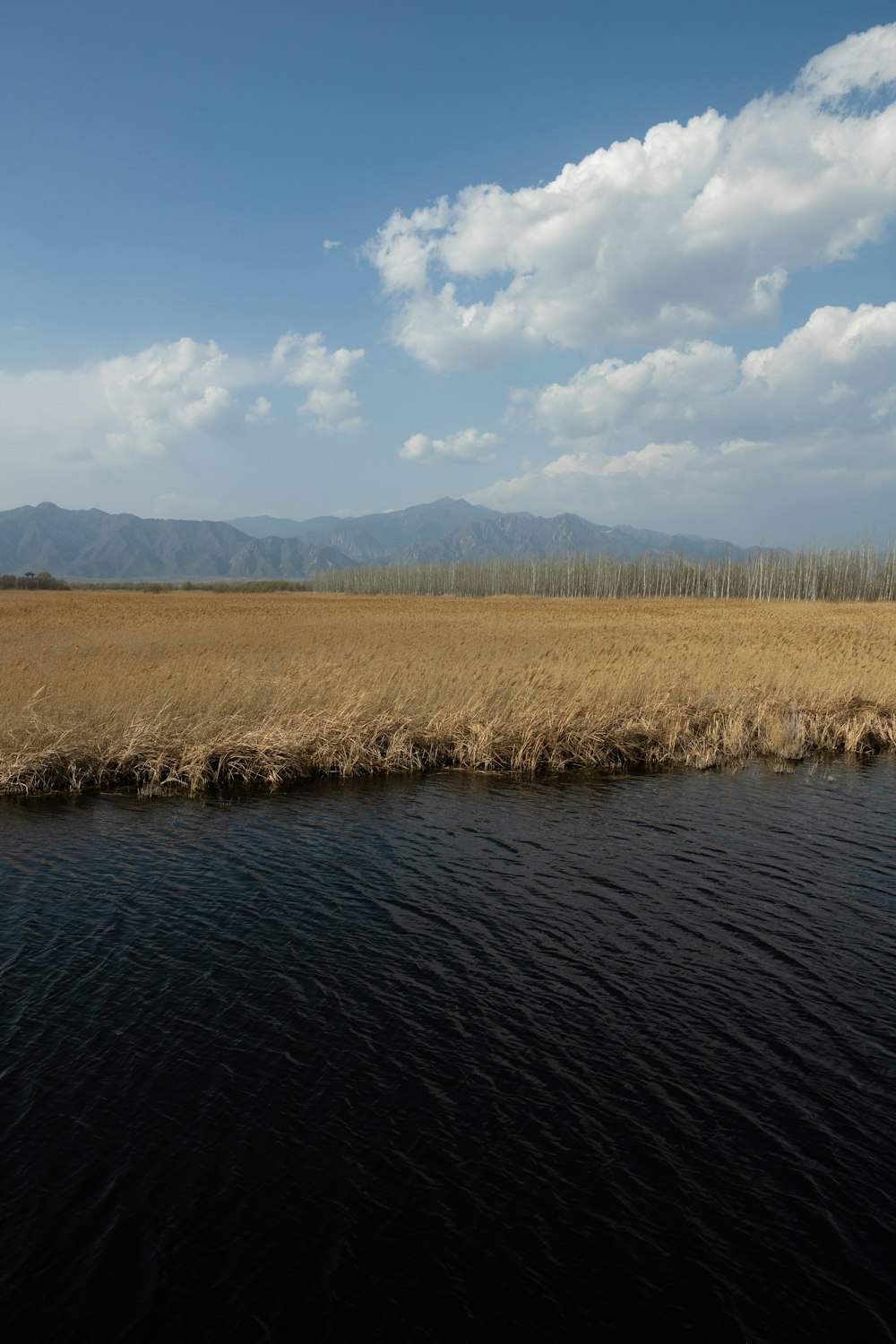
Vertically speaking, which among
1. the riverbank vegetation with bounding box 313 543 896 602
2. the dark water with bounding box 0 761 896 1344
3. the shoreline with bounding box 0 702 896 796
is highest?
the riverbank vegetation with bounding box 313 543 896 602

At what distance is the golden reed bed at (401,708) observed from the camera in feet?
57.1

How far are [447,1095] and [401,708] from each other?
1367cm

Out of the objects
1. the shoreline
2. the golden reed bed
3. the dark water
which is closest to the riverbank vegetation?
the golden reed bed

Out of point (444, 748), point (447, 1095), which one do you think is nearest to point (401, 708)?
point (444, 748)

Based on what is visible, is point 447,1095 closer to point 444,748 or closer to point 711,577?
point 444,748

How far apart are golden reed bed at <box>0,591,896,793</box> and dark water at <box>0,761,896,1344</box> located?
4.78 metres

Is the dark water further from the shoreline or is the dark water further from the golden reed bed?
the golden reed bed

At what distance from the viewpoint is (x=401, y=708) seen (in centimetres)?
2022

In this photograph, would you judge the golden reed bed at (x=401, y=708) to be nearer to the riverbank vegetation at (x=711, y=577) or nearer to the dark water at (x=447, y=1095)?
the dark water at (x=447, y=1095)

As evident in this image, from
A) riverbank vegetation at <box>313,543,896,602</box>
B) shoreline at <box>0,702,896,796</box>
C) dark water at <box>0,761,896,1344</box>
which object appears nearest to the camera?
dark water at <box>0,761,896,1344</box>

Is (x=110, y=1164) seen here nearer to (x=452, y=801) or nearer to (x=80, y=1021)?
(x=80, y=1021)

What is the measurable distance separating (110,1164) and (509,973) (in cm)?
434

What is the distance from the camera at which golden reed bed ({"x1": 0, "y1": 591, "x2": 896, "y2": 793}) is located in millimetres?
17391

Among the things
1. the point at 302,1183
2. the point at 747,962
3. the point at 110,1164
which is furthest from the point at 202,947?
the point at 747,962
